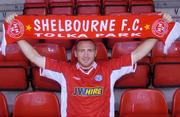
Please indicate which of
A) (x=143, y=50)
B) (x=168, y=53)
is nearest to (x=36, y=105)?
(x=143, y=50)

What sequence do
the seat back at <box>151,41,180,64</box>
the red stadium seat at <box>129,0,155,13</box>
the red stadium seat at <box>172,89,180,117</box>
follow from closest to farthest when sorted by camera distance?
the red stadium seat at <box>172,89,180,117</box>, the seat back at <box>151,41,180,64</box>, the red stadium seat at <box>129,0,155,13</box>

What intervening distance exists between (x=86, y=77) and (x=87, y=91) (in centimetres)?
10

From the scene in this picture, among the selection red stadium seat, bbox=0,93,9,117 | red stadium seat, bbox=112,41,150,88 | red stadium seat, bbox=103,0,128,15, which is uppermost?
red stadium seat, bbox=103,0,128,15

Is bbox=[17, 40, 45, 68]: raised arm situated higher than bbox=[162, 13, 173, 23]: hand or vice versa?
bbox=[162, 13, 173, 23]: hand

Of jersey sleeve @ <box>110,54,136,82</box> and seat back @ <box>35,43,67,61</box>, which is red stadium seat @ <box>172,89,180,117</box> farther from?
seat back @ <box>35,43,67,61</box>

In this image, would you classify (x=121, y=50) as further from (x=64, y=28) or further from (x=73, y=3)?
(x=73, y=3)

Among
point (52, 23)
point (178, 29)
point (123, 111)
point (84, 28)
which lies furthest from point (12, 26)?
point (178, 29)

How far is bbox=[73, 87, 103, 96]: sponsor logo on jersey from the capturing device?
7.95ft

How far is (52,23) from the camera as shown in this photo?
8.70 ft

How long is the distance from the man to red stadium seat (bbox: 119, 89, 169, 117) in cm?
18

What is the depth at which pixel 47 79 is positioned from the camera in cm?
303

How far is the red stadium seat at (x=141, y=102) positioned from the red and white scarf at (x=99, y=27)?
0.38m

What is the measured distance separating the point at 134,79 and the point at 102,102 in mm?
740

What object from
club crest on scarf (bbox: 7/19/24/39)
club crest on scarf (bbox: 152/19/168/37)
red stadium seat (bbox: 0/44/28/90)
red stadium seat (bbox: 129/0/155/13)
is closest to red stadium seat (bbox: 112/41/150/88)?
club crest on scarf (bbox: 152/19/168/37)
